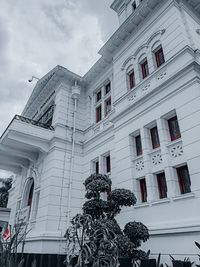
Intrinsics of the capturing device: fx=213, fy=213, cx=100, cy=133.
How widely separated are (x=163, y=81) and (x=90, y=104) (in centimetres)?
656

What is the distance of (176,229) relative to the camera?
19.8ft

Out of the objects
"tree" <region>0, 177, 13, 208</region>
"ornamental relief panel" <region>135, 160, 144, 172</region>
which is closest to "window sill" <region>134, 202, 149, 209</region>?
"ornamental relief panel" <region>135, 160, 144, 172</region>

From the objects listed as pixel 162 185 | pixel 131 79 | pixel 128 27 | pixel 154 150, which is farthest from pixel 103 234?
pixel 128 27

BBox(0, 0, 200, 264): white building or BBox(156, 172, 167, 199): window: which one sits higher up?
BBox(0, 0, 200, 264): white building

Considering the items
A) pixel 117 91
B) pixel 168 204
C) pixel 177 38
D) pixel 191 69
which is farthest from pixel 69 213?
pixel 177 38

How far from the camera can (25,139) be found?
11.5 meters

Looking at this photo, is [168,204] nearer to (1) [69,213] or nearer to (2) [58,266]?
(2) [58,266]

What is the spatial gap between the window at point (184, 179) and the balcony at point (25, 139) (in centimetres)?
756

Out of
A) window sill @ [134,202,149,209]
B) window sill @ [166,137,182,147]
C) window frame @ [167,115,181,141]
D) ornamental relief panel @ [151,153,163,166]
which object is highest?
window frame @ [167,115,181,141]

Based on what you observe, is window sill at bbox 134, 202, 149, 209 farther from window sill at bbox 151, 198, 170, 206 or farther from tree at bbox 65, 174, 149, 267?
tree at bbox 65, 174, 149, 267

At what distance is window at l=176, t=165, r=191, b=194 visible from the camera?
6627mm

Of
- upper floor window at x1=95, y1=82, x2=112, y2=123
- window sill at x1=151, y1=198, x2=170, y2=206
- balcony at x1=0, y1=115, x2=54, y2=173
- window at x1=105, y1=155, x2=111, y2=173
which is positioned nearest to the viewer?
window sill at x1=151, y1=198, x2=170, y2=206

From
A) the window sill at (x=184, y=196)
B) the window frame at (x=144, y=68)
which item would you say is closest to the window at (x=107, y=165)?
the window frame at (x=144, y=68)

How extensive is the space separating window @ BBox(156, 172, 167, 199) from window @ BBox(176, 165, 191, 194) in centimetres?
63
